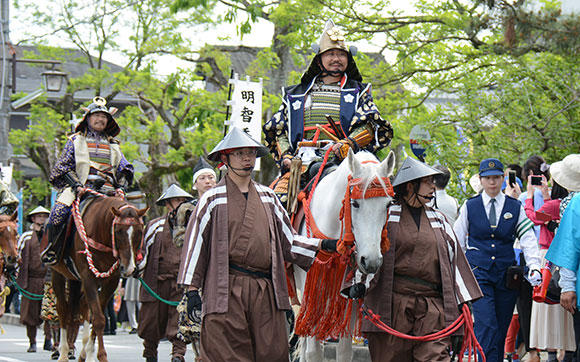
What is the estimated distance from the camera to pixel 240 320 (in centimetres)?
673

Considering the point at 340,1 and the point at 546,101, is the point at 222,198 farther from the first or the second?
the point at 340,1

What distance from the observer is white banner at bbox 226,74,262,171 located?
1753cm

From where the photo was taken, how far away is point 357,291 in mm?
7203

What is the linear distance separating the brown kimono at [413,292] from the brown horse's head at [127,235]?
4.72 metres

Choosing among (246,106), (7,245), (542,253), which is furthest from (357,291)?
(246,106)

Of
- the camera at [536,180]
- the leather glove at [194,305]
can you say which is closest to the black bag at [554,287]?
the camera at [536,180]

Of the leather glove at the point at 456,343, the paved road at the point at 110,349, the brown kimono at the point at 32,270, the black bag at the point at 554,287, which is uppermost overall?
the black bag at the point at 554,287

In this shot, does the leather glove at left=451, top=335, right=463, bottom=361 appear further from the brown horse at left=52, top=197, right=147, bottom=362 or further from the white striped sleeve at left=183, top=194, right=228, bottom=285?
the brown horse at left=52, top=197, right=147, bottom=362

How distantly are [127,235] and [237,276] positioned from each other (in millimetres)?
4903

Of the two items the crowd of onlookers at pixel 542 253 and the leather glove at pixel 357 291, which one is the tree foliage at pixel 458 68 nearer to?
the crowd of onlookers at pixel 542 253

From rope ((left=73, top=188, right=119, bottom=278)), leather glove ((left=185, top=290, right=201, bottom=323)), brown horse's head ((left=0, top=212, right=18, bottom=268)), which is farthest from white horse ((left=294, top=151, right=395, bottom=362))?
brown horse's head ((left=0, top=212, right=18, bottom=268))

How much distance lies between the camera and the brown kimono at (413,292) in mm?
7188

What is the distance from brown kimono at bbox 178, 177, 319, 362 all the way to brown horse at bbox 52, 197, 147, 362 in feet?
15.2

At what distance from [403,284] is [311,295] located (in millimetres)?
1033
